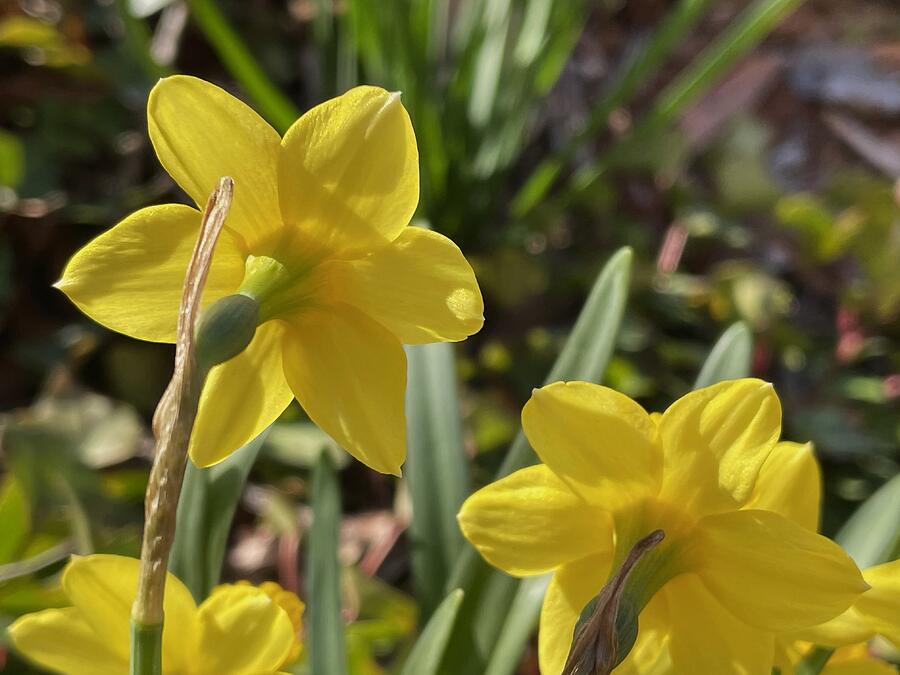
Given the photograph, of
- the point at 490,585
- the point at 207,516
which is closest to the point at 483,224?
the point at 490,585

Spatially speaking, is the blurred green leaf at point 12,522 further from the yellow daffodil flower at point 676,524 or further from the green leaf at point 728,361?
the green leaf at point 728,361

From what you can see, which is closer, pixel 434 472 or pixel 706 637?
pixel 706 637

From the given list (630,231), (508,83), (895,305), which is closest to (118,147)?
(508,83)

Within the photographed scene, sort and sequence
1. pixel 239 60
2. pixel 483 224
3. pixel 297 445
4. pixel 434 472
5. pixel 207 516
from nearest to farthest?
pixel 207 516
pixel 434 472
pixel 297 445
pixel 239 60
pixel 483 224

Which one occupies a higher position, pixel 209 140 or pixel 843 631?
pixel 209 140

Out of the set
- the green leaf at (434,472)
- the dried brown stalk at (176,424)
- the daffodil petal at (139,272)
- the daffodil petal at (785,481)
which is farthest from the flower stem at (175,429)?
the green leaf at (434,472)

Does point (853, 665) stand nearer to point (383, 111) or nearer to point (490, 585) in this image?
point (490, 585)

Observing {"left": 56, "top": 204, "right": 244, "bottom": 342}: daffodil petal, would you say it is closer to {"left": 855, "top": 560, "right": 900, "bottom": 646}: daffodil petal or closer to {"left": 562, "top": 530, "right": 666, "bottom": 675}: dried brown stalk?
{"left": 562, "top": 530, "right": 666, "bottom": 675}: dried brown stalk

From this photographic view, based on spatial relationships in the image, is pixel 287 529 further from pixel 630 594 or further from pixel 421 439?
pixel 630 594
